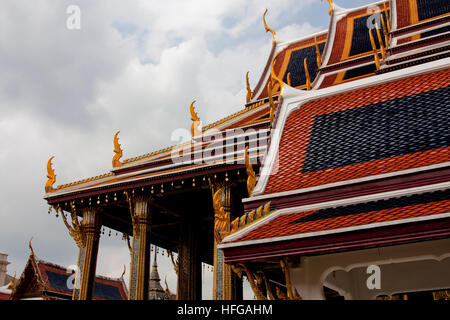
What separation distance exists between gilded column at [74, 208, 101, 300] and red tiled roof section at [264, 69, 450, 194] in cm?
969

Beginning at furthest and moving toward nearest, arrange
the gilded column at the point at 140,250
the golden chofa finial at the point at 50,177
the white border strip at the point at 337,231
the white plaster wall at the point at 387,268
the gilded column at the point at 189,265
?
the gilded column at the point at 189,265 → the golden chofa finial at the point at 50,177 → the gilded column at the point at 140,250 → the white plaster wall at the point at 387,268 → the white border strip at the point at 337,231

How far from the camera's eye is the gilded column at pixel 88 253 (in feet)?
49.3

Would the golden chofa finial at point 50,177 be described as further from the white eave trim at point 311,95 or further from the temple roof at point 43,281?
the white eave trim at point 311,95

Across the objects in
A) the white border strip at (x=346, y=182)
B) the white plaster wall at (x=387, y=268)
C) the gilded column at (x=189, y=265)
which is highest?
the gilded column at (x=189, y=265)

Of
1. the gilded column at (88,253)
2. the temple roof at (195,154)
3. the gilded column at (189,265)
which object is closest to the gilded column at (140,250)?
the temple roof at (195,154)

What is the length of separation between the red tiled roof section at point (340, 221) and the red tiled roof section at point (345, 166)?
786 millimetres

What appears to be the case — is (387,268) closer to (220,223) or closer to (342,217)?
(342,217)

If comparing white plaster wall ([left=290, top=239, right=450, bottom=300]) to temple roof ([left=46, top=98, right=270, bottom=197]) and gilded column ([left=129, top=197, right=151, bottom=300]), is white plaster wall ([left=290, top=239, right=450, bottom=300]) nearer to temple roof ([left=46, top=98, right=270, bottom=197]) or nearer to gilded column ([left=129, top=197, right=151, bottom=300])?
temple roof ([left=46, top=98, right=270, bottom=197])

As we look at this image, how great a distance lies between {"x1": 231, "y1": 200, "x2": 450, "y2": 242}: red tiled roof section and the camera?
199 inches

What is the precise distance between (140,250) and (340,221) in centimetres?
1007

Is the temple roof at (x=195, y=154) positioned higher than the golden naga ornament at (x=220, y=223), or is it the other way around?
the temple roof at (x=195, y=154)

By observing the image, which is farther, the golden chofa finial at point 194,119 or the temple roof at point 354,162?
the golden chofa finial at point 194,119

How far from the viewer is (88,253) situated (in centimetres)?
1546

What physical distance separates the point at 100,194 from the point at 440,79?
438 inches
